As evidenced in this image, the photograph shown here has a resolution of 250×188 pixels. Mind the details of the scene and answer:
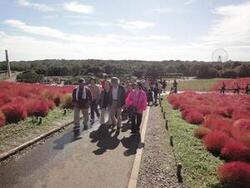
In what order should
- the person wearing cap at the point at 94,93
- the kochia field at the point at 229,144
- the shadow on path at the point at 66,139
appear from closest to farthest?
1. the kochia field at the point at 229,144
2. the shadow on path at the point at 66,139
3. the person wearing cap at the point at 94,93

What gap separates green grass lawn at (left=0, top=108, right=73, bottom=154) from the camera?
1292 centimetres

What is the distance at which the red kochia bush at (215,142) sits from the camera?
42.9ft

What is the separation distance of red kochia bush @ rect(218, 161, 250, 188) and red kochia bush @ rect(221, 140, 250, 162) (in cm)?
217

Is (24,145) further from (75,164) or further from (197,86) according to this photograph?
(197,86)

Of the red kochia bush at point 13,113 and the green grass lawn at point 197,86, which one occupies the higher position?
the red kochia bush at point 13,113

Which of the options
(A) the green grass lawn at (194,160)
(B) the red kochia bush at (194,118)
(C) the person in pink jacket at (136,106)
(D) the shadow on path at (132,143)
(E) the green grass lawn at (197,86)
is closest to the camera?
(A) the green grass lawn at (194,160)

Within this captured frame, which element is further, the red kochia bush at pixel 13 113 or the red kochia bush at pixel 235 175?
the red kochia bush at pixel 13 113

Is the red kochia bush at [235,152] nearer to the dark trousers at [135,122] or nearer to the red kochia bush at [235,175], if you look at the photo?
the red kochia bush at [235,175]

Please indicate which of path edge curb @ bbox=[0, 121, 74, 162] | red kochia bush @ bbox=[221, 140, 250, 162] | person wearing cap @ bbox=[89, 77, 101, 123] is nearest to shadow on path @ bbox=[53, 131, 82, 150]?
path edge curb @ bbox=[0, 121, 74, 162]

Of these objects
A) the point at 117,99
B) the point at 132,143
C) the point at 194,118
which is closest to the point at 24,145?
the point at 132,143

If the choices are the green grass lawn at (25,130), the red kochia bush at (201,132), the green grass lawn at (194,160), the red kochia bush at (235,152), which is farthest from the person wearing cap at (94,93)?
the red kochia bush at (235,152)

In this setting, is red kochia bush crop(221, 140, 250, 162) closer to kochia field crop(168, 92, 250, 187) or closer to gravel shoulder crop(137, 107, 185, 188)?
kochia field crop(168, 92, 250, 187)

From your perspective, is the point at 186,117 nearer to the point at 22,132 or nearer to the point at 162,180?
the point at 22,132

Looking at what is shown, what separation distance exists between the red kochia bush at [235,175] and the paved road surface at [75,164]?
2.39 m
